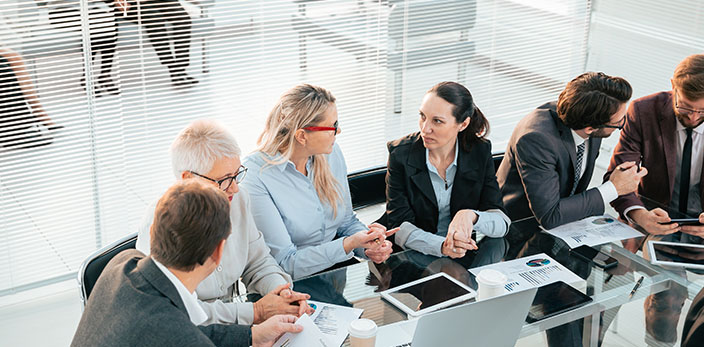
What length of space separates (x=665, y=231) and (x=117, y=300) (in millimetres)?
2179

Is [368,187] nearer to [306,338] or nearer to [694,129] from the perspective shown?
[306,338]

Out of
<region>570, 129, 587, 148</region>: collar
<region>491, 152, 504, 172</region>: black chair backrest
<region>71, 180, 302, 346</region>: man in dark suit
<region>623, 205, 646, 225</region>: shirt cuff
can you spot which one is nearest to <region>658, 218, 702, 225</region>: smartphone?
<region>623, 205, 646, 225</region>: shirt cuff

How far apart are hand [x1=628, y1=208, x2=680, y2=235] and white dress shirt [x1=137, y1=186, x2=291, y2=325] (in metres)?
1.52

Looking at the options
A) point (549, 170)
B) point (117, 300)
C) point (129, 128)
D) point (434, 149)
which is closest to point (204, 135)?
point (117, 300)

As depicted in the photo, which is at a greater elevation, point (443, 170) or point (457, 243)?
point (443, 170)

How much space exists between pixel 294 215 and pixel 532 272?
0.90 metres

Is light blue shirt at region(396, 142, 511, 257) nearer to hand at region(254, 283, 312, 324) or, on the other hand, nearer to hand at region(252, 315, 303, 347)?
hand at region(254, 283, 312, 324)

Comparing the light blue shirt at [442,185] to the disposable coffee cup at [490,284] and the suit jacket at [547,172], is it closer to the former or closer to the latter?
the suit jacket at [547,172]

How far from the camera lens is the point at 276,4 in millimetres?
4129

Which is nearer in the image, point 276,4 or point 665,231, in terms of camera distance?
point 665,231

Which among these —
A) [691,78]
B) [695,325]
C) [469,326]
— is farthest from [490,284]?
[691,78]

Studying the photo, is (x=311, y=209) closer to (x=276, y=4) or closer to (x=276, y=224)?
(x=276, y=224)

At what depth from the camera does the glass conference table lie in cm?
→ 229

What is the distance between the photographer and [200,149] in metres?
2.29
